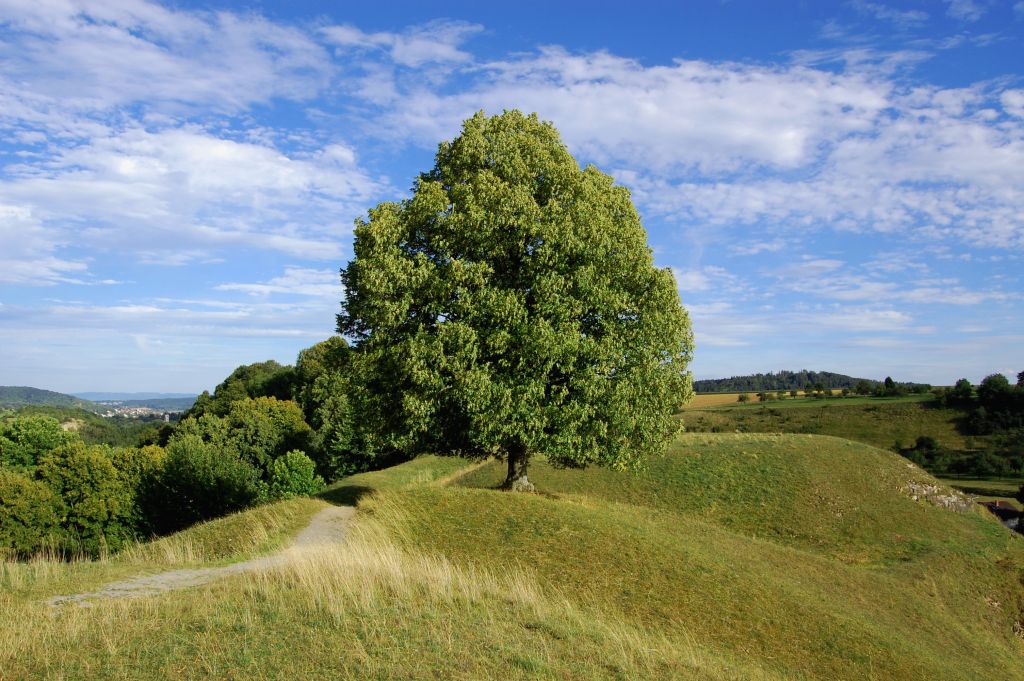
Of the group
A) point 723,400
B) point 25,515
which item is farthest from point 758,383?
point 25,515

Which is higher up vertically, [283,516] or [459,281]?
[459,281]

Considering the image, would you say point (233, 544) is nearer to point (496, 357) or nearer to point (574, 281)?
point (496, 357)

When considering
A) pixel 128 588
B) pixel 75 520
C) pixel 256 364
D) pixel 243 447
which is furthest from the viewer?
pixel 256 364

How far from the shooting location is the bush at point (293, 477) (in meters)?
56.6

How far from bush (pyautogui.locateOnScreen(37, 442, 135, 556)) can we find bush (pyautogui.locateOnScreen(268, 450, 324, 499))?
38.4 ft

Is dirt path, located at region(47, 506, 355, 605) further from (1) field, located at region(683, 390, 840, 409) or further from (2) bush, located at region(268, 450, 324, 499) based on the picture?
(1) field, located at region(683, 390, 840, 409)

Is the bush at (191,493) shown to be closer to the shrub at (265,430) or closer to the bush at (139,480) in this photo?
the bush at (139,480)

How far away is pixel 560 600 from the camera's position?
1559 centimetres

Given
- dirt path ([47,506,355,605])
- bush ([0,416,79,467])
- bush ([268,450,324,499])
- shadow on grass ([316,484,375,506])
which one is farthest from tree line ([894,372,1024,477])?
bush ([0,416,79,467])

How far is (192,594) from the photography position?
1410cm

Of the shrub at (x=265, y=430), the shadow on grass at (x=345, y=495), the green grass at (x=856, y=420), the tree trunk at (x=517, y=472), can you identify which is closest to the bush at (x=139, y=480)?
the shrub at (x=265, y=430)

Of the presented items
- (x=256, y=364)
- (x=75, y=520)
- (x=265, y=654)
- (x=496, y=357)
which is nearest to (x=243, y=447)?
(x=75, y=520)

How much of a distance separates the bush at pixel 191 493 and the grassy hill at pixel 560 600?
2616 centimetres

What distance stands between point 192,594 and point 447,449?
14.0 metres
